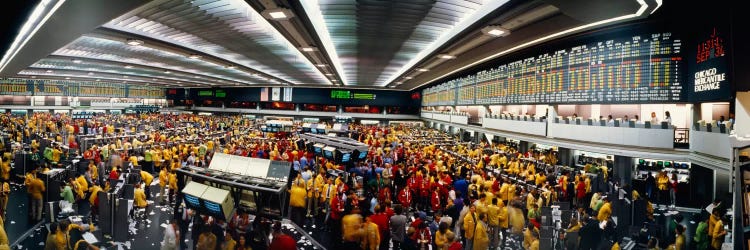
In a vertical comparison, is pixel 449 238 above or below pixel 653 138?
below

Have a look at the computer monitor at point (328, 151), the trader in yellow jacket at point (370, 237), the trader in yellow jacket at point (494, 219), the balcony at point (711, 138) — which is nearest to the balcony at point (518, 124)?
the balcony at point (711, 138)

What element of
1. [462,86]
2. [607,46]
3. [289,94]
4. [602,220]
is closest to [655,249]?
[602,220]

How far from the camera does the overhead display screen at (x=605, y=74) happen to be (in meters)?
9.80

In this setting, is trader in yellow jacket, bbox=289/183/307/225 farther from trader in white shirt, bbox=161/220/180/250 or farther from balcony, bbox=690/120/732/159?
balcony, bbox=690/120/732/159

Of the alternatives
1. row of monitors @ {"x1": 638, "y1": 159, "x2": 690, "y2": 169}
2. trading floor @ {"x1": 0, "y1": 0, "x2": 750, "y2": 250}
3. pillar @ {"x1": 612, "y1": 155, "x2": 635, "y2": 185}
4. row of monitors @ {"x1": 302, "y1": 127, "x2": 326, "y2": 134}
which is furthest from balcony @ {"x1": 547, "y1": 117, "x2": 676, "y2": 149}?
row of monitors @ {"x1": 302, "y1": 127, "x2": 326, "y2": 134}

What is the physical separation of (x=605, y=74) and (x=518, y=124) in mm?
5010

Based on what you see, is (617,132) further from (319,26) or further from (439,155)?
(319,26)

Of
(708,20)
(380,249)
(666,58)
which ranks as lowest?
(380,249)

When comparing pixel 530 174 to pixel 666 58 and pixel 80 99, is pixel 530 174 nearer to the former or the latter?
pixel 666 58

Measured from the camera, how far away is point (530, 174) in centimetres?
1206

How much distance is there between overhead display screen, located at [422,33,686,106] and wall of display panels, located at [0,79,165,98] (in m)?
45.9

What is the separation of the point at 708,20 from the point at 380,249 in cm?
924

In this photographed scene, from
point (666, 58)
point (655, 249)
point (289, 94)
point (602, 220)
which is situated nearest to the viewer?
point (655, 249)

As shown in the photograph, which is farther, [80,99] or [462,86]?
[80,99]
